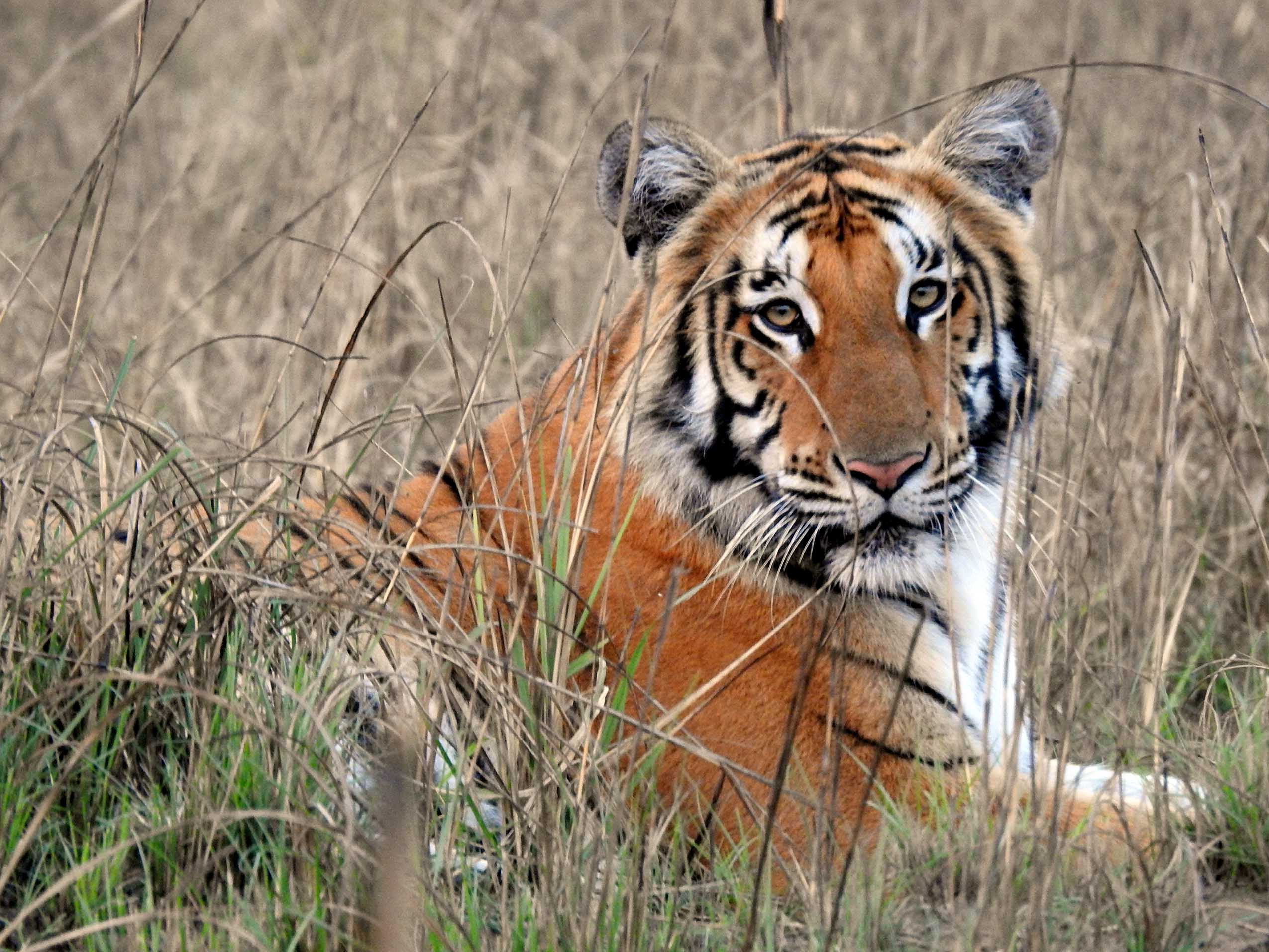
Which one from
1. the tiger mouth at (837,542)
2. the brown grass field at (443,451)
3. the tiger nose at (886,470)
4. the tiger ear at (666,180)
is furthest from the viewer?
the tiger ear at (666,180)

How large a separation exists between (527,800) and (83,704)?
26.8 inches

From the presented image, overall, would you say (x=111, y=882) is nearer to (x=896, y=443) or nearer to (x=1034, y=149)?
(x=896, y=443)

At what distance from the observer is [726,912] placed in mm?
2197

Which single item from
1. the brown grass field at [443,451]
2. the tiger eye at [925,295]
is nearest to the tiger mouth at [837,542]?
the brown grass field at [443,451]

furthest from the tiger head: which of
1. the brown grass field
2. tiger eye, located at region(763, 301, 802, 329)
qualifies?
the brown grass field

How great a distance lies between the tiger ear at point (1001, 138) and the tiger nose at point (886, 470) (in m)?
0.77

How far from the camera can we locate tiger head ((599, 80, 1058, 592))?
264 centimetres

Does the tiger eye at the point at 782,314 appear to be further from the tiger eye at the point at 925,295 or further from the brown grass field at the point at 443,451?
the brown grass field at the point at 443,451

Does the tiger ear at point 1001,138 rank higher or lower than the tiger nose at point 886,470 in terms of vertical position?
higher

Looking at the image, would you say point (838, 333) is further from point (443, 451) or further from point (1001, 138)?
point (443, 451)

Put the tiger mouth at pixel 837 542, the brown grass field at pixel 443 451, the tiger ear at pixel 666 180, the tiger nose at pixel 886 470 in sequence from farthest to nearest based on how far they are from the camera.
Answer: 1. the tiger ear at pixel 666 180
2. the tiger mouth at pixel 837 542
3. the tiger nose at pixel 886 470
4. the brown grass field at pixel 443 451

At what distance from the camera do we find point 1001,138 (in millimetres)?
3033

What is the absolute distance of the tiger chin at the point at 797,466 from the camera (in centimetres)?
258

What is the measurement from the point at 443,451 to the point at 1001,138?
4.27 ft
